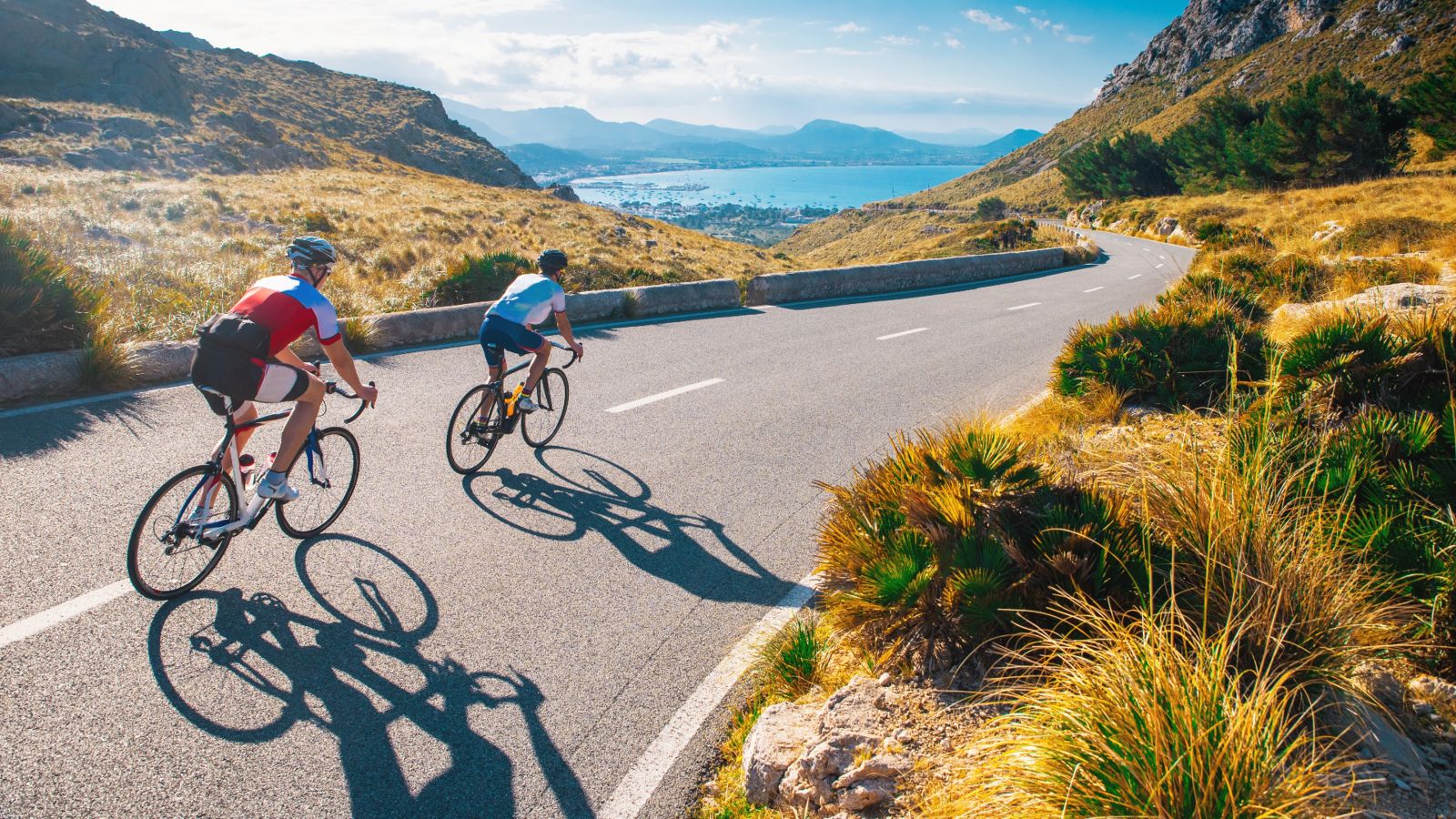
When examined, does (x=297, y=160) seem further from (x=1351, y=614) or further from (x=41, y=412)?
(x=1351, y=614)

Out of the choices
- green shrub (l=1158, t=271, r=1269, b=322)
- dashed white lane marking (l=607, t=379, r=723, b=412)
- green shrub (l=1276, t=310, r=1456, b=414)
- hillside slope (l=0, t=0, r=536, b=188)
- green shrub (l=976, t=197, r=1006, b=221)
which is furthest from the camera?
green shrub (l=976, t=197, r=1006, b=221)

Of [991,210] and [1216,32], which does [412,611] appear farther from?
[1216,32]

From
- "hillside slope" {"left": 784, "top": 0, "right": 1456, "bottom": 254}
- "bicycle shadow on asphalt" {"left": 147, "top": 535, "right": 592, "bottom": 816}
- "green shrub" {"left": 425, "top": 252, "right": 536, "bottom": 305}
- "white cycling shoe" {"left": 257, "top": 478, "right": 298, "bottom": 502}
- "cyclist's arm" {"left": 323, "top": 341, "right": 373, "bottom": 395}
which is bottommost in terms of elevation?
"bicycle shadow on asphalt" {"left": 147, "top": 535, "right": 592, "bottom": 816}

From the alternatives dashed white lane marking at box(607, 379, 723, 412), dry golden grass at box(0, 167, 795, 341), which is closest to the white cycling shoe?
dashed white lane marking at box(607, 379, 723, 412)

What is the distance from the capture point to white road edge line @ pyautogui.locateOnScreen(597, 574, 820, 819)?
9.03 ft

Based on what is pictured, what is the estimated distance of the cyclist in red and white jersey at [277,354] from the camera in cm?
388

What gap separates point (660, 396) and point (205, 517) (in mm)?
4453

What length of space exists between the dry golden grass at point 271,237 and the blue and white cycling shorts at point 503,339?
3.97 m

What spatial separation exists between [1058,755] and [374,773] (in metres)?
2.41

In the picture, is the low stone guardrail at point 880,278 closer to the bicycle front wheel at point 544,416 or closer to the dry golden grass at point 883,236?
the bicycle front wheel at point 544,416

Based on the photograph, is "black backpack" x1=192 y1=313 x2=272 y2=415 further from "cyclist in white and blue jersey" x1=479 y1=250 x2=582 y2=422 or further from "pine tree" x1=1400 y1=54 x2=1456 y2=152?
"pine tree" x1=1400 y1=54 x2=1456 y2=152

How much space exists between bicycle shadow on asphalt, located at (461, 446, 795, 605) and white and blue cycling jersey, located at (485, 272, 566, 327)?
1218 millimetres

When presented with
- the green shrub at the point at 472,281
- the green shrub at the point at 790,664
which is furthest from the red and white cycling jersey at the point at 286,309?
the green shrub at the point at 472,281

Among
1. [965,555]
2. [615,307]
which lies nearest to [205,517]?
[965,555]
